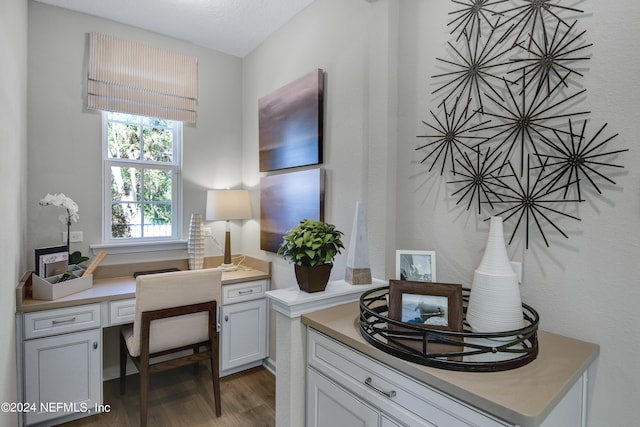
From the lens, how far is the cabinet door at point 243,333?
2.66 m

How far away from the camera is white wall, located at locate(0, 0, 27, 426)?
1539 mm

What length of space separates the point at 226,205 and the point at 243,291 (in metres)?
0.79

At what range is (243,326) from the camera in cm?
275

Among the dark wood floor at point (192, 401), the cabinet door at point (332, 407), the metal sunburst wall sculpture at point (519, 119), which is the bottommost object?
the dark wood floor at point (192, 401)

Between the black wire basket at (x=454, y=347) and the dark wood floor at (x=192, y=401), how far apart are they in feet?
4.95

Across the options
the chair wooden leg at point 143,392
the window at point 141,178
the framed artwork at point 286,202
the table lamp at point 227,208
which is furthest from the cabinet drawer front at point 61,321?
the framed artwork at point 286,202

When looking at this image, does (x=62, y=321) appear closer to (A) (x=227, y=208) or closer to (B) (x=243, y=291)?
(B) (x=243, y=291)

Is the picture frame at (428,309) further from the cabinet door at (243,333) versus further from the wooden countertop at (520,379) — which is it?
the cabinet door at (243,333)

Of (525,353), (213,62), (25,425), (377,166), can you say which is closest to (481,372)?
(525,353)

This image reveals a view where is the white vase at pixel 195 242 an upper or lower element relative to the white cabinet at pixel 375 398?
upper

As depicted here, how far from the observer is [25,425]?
1.99m

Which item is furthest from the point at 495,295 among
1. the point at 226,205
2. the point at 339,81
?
the point at 226,205

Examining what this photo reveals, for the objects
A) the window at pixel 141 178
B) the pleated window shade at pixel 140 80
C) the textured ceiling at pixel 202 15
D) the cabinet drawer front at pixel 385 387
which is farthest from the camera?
the window at pixel 141 178

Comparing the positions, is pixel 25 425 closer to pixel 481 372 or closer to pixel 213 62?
pixel 481 372
